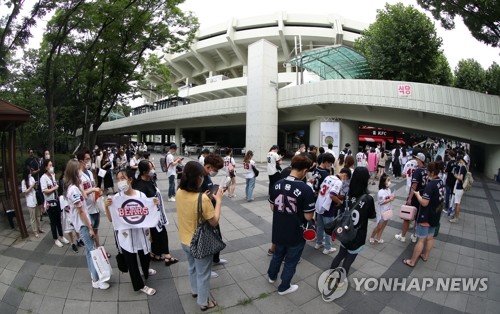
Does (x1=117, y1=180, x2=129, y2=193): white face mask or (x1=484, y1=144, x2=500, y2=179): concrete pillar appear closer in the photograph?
(x1=117, y1=180, x2=129, y2=193): white face mask

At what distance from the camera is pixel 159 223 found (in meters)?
4.11

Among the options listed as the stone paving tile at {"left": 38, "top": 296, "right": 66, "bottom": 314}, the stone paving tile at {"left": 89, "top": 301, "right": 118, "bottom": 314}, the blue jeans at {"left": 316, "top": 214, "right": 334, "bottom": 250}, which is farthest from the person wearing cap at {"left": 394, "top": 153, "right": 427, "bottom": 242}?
the stone paving tile at {"left": 38, "top": 296, "right": 66, "bottom": 314}

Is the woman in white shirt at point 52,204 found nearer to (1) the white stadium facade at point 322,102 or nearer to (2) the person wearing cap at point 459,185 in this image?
(2) the person wearing cap at point 459,185

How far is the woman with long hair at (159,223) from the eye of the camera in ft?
13.3

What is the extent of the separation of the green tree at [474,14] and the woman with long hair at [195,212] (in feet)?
40.3

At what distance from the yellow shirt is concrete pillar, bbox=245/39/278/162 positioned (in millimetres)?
18052

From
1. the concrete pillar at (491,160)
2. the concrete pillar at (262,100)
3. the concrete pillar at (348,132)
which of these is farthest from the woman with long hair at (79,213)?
the concrete pillar at (491,160)

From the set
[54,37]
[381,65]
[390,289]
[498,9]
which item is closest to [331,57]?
[381,65]

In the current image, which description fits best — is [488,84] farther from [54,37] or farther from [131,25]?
[54,37]

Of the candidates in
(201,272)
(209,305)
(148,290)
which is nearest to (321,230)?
(209,305)

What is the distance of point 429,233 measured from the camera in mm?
4473

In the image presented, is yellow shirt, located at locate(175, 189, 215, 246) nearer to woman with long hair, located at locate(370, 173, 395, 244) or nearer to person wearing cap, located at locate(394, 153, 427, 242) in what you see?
woman with long hair, located at locate(370, 173, 395, 244)

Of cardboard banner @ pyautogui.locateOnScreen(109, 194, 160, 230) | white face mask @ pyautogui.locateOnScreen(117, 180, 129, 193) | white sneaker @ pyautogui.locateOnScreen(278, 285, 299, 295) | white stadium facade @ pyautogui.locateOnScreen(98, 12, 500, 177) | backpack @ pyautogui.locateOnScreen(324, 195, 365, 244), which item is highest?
white stadium facade @ pyautogui.locateOnScreen(98, 12, 500, 177)

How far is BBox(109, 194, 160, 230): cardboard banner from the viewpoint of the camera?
3305 millimetres
